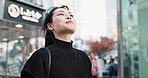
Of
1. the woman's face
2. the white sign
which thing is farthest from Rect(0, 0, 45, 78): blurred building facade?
the woman's face

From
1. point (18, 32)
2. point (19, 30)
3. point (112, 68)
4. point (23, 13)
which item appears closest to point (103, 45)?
point (112, 68)

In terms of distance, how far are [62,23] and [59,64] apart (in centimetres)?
20

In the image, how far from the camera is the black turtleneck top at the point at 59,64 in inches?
30.5

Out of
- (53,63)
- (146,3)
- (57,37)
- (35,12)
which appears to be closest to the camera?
(53,63)

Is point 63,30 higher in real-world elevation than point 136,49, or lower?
higher

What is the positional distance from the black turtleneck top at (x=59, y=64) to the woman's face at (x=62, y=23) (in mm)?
55

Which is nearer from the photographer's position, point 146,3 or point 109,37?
point 146,3

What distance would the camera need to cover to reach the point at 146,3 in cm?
328

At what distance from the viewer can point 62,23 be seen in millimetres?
906

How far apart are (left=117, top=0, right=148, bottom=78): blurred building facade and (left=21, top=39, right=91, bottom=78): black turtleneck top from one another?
2.54 metres

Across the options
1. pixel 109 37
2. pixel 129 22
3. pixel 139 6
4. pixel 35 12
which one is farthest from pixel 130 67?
pixel 109 37

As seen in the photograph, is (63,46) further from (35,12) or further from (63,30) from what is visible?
(35,12)

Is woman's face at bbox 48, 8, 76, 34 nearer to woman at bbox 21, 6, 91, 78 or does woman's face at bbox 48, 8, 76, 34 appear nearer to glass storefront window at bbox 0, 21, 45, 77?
woman at bbox 21, 6, 91, 78

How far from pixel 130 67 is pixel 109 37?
12.7m
